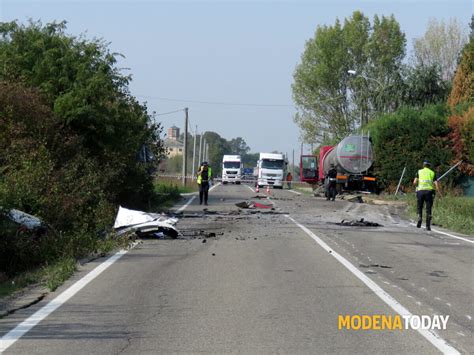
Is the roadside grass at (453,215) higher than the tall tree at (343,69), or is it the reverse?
the tall tree at (343,69)

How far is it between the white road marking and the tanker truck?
30.8 meters

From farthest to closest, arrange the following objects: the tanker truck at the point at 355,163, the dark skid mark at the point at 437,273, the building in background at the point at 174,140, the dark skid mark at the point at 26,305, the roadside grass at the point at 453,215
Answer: the building in background at the point at 174,140, the tanker truck at the point at 355,163, the roadside grass at the point at 453,215, the dark skid mark at the point at 437,273, the dark skid mark at the point at 26,305

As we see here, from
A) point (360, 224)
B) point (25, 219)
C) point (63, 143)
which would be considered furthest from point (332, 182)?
point (25, 219)

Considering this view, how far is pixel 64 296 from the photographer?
1059cm

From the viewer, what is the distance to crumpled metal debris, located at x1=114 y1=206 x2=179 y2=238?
18.2m

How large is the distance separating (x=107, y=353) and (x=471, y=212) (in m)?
19.9

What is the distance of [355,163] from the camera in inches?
1720

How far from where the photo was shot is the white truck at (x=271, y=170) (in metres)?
67.4

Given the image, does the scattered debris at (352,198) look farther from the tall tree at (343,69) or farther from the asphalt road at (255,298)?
the tall tree at (343,69)

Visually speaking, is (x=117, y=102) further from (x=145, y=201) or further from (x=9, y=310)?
(x=9, y=310)

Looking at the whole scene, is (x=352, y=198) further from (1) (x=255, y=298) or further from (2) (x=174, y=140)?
(2) (x=174, y=140)

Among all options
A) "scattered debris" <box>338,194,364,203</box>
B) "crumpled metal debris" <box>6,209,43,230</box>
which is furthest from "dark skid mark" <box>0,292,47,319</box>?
"scattered debris" <box>338,194,364,203</box>

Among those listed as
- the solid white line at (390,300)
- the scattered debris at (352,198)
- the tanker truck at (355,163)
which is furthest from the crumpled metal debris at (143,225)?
the tanker truck at (355,163)

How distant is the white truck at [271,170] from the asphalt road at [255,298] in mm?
48647
